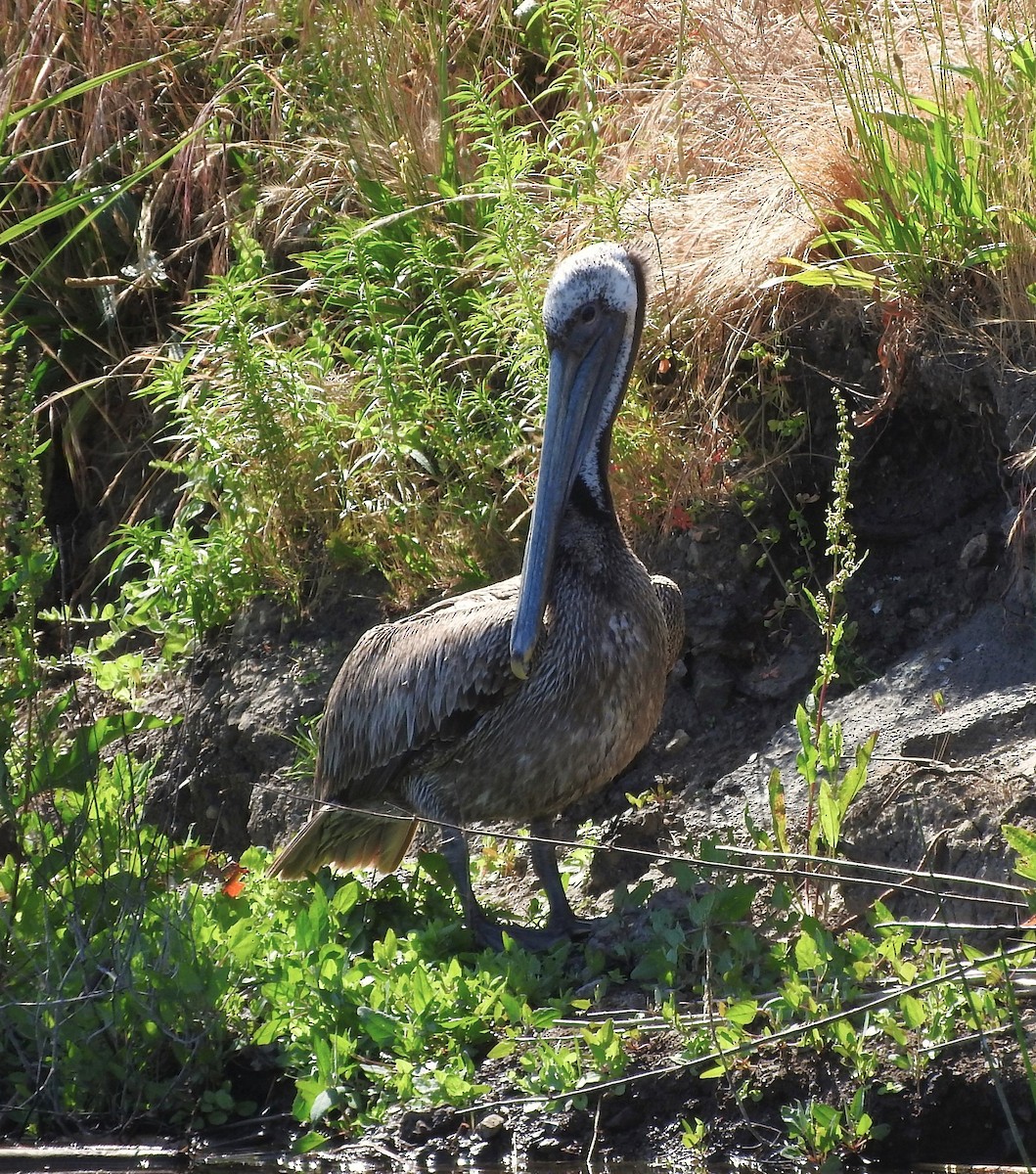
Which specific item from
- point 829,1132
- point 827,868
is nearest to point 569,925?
point 827,868

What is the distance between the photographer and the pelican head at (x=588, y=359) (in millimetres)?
4488

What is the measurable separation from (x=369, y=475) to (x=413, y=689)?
1.56 metres

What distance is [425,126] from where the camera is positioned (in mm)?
6367

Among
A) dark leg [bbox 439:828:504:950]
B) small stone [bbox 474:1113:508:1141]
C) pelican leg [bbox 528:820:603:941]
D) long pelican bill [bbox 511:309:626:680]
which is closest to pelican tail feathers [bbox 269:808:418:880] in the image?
dark leg [bbox 439:828:504:950]

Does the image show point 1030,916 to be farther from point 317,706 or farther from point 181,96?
point 181,96

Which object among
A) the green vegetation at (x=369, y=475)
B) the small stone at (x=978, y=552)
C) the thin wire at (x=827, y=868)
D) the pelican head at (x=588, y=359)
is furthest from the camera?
the small stone at (x=978, y=552)

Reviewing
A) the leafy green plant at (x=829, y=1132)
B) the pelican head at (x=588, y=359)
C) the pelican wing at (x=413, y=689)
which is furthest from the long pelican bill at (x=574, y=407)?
the leafy green plant at (x=829, y=1132)

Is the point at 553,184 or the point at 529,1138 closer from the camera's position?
the point at 529,1138

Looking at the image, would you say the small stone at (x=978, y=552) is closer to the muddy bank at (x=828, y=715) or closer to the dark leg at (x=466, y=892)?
the muddy bank at (x=828, y=715)

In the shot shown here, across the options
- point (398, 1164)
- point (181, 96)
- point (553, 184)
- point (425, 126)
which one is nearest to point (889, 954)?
point (398, 1164)

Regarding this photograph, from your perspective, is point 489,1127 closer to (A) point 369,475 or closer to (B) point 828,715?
(B) point 828,715

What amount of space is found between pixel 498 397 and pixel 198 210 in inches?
88.3

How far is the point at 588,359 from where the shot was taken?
4539 mm

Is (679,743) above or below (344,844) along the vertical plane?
below
